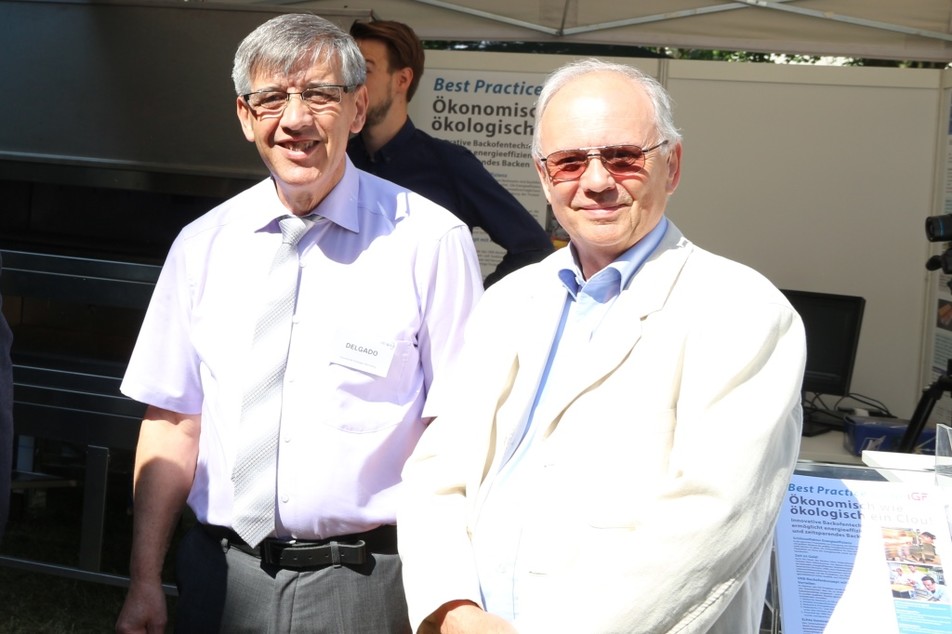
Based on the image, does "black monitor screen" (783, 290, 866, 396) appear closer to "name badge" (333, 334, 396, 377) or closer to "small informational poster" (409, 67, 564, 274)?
"small informational poster" (409, 67, 564, 274)

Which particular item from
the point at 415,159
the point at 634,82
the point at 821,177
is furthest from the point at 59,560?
the point at 821,177

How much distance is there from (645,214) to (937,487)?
0.70 meters

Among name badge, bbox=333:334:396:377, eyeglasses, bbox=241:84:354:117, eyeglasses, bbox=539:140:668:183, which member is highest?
eyeglasses, bbox=241:84:354:117

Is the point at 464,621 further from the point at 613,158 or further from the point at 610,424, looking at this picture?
the point at 613,158

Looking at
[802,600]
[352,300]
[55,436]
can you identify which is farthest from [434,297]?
[55,436]

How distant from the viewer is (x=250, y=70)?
6.06 feet

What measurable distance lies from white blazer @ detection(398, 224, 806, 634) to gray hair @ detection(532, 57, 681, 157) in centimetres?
16

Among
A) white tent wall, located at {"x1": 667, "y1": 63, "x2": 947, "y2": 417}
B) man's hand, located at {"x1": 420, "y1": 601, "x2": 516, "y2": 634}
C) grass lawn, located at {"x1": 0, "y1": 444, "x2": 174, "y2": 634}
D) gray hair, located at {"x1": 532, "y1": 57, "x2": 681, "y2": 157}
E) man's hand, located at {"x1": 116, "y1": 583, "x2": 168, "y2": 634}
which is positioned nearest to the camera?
man's hand, located at {"x1": 420, "y1": 601, "x2": 516, "y2": 634}

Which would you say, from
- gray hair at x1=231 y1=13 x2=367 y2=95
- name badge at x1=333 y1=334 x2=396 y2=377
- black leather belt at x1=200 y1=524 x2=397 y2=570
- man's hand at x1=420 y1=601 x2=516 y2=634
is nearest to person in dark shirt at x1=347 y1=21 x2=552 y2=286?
gray hair at x1=231 y1=13 x2=367 y2=95

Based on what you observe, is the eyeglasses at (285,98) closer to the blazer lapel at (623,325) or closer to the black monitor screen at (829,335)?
the blazer lapel at (623,325)

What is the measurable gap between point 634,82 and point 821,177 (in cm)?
436

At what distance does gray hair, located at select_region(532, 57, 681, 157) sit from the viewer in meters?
1.54

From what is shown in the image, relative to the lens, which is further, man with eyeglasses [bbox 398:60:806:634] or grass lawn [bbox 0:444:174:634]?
grass lawn [bbox 0:444:174:634]

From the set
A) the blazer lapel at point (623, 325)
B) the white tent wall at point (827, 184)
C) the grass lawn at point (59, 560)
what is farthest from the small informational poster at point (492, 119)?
the blazer lapel at point (623, 325)
